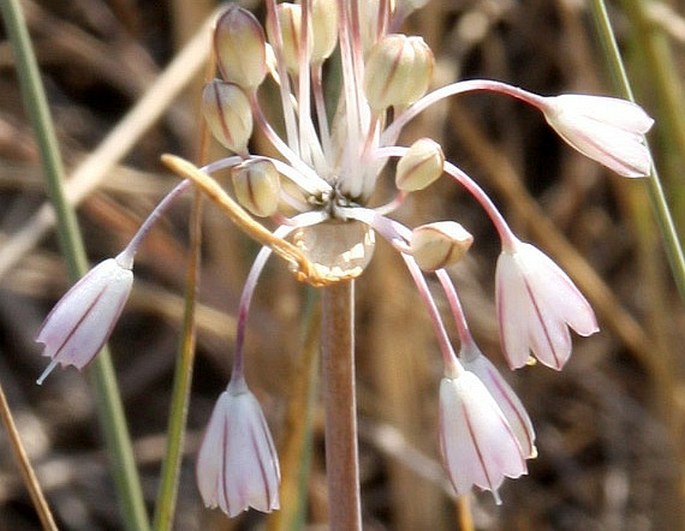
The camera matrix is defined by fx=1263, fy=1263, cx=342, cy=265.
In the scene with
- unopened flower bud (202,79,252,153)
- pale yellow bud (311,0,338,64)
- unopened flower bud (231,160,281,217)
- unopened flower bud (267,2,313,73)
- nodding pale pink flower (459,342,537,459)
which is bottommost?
nodding pale pink flower (459,342,537,459)

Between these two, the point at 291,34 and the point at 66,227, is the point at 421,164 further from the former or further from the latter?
the point at 66,227

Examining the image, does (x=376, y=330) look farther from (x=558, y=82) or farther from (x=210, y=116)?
(x=210, y=116)

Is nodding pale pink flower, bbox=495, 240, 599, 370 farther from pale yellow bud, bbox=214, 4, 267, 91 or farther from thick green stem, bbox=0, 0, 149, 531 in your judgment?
thick green stem, bbox=0, 0, 149, 531

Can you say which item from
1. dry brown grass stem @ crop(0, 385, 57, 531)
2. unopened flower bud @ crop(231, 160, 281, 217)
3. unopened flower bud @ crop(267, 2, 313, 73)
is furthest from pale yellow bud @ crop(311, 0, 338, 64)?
dry brown grass stem @ crop(0, 385, 57, 531)

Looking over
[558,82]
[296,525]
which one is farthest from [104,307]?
[558,82]

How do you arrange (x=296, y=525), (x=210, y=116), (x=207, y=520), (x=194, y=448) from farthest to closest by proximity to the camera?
(x=194, y=448) → (x=207, y=520) → (x=296, y=525) → (x=210, y=116)

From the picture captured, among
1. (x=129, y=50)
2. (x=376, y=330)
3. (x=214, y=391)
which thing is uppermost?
(x=129, y=50)

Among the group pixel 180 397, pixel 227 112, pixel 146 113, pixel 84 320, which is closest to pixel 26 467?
pixel 180 397
